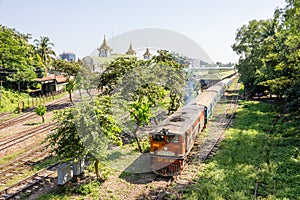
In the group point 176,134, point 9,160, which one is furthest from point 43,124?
point 176,134

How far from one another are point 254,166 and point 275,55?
38.8 ft

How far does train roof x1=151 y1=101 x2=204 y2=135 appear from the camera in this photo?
10.5 meters

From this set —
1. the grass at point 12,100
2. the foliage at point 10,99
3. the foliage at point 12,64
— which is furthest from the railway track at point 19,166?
the foliage at point 12,64

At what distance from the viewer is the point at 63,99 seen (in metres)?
32.3

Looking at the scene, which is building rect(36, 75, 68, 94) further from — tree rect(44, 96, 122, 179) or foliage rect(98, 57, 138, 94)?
tree rect(44, 96, 122, 179)

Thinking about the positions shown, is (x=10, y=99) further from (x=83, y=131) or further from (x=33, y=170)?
(x=83, y=131)

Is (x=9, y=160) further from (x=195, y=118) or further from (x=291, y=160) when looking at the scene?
(x=291, y=160)

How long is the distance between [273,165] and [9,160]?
41.6 ft

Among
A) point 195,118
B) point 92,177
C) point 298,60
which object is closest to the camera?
point 92,177

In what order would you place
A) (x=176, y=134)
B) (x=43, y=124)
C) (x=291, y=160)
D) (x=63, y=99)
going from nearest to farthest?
(x=176, y=134) < (x=291, y=160) < (x=43, y=124) < (x=63, y=99)

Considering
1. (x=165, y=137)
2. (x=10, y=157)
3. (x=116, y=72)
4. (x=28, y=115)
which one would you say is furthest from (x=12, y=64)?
(x=165, y=137)

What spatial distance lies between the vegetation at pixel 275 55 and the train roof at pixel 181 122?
668cm

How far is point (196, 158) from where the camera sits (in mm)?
12539

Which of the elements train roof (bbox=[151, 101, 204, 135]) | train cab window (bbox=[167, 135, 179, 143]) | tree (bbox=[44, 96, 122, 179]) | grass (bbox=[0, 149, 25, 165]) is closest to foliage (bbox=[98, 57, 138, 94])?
train roof (bbox=[151, 101, 204, 135])
